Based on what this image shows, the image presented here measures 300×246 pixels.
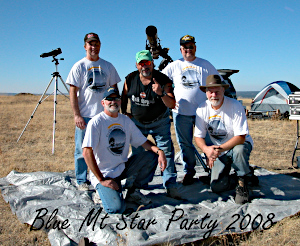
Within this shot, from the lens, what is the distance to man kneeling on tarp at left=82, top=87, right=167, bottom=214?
3234 millimetres

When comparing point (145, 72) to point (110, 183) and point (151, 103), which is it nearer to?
point (151, 103)

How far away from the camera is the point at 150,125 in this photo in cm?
382

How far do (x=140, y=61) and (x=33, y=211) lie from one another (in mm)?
2128

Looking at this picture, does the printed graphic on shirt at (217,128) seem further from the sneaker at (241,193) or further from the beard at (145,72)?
the beard at (145,72)

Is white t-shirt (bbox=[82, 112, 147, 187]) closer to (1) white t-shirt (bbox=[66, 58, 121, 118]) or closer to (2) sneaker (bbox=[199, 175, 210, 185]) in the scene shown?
(1) white t-shirt (bbox=[66, 58, 121, 118])

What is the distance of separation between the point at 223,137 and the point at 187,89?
0.87m

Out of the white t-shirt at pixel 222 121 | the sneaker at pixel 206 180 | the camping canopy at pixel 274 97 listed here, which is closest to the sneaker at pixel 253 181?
the sneaker at pixel 206 180

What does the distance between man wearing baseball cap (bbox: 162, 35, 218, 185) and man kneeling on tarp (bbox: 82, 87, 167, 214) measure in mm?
713

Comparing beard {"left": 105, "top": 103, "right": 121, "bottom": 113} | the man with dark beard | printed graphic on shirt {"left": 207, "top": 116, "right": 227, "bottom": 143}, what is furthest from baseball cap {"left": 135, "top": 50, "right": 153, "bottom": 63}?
printed graphic on shirt {"left": 207, "top": 116, "right": 227, "bottom": 143}

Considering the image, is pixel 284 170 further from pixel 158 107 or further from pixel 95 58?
pixel 95 58

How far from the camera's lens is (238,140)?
11.8ft

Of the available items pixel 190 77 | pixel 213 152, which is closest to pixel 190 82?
pixel 190 77

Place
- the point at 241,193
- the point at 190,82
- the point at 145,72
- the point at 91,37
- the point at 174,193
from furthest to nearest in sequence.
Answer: the point at 190,82
the point at 91,37
the point at 174,193
the point at 145,72
the point at 241,193

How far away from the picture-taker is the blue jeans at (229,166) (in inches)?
141
